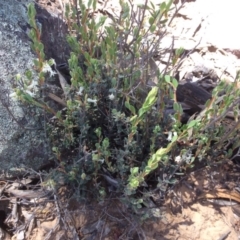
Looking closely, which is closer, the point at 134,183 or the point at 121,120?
the point at 134,183

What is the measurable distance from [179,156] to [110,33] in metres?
0.64

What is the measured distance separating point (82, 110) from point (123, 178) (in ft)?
1.17

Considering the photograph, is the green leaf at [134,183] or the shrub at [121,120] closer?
the green leaf at [134,183]

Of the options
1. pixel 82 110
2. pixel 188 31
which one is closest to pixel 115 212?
pixel 82 110

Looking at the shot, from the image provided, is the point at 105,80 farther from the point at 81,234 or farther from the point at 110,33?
the point at 81,234

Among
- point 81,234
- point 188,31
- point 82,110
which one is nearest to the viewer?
point 82,110

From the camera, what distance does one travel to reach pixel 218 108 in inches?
71.7

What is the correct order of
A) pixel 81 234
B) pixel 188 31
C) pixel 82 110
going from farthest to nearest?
pixel 188 31
pixel 81 234
pixel 82 110

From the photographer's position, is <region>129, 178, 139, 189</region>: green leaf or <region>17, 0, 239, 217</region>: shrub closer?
<region>129, 178, 139, 189</region>: green leaf

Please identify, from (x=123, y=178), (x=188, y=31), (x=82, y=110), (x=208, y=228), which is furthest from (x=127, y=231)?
(x=188, y=31)

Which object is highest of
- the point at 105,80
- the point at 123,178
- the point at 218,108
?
the point at 218,108

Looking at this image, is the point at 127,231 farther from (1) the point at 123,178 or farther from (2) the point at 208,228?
(2) the point at 208,228

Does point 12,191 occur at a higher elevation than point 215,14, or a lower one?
lower

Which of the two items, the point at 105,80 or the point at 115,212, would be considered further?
the point at 115,212
